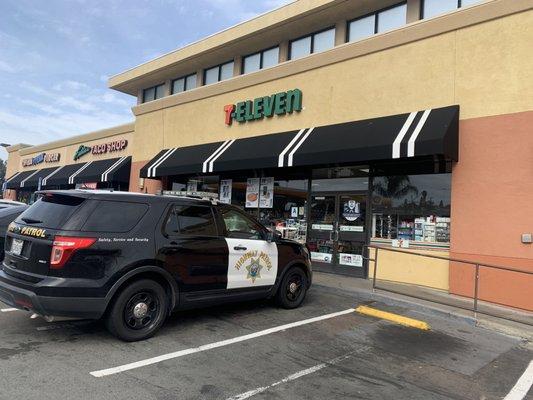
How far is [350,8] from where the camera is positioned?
13.5 m

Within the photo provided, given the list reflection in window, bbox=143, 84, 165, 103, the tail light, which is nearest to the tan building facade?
reflection in window, bbox=143, 84, 165, 103

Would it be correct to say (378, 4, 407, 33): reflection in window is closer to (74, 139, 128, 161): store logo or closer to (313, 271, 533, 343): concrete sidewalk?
(313, 271, 533, 343): concrete sidewalk

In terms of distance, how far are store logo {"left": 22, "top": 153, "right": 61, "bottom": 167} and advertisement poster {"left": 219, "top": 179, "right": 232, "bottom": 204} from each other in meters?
14.2

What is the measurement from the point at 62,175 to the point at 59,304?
19570 mm

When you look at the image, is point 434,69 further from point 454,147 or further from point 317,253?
point 317,253

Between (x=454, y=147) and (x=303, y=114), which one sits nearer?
(x=454, y=147)

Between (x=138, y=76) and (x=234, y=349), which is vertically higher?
(x=138, y=76)

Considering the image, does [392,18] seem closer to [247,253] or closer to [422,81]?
[422,81]

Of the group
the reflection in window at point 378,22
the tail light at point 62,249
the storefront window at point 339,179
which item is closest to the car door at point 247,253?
the tail light at point 62,249

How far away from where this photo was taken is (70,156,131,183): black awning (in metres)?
19.2

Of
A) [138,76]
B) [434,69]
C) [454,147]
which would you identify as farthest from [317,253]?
[138,76]

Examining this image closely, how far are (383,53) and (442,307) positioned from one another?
19.8ft

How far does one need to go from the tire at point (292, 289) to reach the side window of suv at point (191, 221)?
1724mm

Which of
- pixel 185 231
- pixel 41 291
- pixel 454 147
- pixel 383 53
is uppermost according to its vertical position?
pixel 383 53
